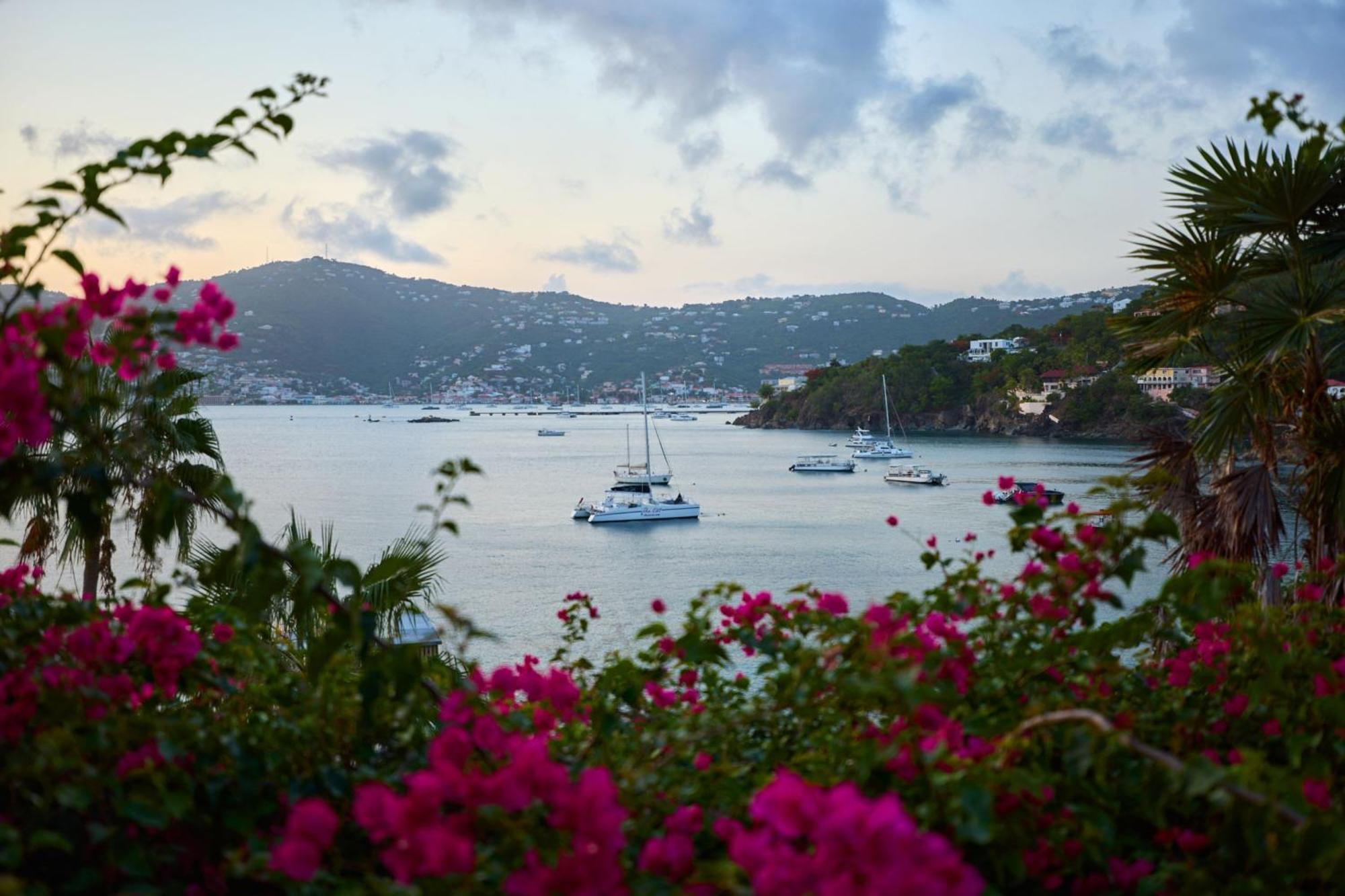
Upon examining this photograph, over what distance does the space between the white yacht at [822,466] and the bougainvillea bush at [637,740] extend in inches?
2303

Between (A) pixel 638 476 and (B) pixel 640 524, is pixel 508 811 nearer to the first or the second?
(B) pixel 640 524

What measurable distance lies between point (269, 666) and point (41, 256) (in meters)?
1.05

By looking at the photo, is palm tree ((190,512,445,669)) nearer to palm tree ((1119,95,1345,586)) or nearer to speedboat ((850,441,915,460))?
palm tree ((1119,95,1345,586))

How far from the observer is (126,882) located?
168cm

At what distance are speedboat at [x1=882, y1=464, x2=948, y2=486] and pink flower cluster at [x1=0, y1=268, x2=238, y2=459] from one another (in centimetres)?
5237

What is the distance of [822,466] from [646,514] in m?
20.8

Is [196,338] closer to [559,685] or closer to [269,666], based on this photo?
[269,666]

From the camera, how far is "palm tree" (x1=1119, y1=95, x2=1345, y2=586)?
16.2 ft

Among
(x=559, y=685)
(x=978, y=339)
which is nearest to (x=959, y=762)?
(x=559, y=685)

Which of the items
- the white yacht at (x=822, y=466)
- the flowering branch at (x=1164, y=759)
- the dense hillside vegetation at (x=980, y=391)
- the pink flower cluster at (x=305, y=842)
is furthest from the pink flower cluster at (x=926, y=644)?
the dense hillside vegetation at (x=980, y=391)

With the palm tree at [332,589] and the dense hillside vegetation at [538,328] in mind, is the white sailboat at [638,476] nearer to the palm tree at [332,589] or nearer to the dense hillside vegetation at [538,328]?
the palm tree at [332,589]

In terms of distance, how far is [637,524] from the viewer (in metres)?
42.3

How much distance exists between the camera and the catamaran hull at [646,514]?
4250 cm

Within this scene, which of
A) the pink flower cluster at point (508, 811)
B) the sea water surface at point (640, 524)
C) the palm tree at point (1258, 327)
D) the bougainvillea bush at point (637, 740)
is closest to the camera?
the pink flower cluster at point (508, 811)
